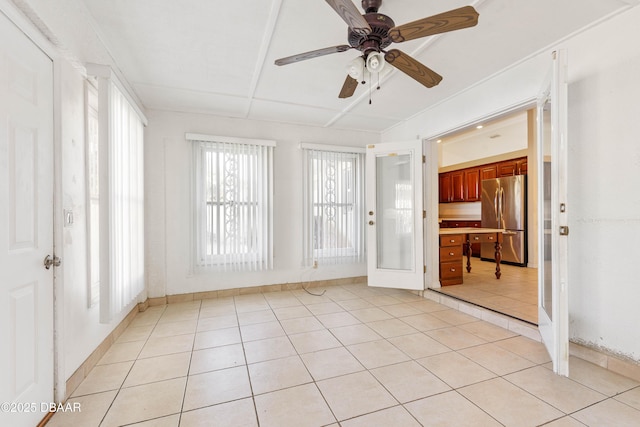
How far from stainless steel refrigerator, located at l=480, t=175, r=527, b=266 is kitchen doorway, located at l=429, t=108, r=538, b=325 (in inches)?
3.4

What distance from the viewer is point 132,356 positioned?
229 centimetres

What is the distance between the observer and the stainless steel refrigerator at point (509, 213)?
17.6 ft

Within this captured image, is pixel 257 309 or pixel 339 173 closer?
pixel 257 309

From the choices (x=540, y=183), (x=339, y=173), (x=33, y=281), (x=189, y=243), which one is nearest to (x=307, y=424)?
(x=33, y=281)

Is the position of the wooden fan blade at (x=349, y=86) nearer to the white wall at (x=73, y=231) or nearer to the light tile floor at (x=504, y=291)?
the white wall at (x=73, y=231)

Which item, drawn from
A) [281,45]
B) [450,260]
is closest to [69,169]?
[281,45]

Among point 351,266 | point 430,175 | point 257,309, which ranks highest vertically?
point 430,175

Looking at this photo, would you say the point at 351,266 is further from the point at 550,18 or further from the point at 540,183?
the point at 550,18

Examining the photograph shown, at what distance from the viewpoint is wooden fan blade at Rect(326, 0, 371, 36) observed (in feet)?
4.21

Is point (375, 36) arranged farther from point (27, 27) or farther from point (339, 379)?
point (339, 379)

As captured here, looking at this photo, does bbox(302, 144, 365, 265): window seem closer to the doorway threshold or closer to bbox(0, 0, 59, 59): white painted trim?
the doorway threshold

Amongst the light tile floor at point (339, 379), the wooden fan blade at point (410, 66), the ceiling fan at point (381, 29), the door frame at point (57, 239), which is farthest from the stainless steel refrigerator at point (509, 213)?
the door frame at point (57, 239)

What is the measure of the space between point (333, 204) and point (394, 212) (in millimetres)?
965

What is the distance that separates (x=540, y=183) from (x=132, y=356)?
384 centimetres
